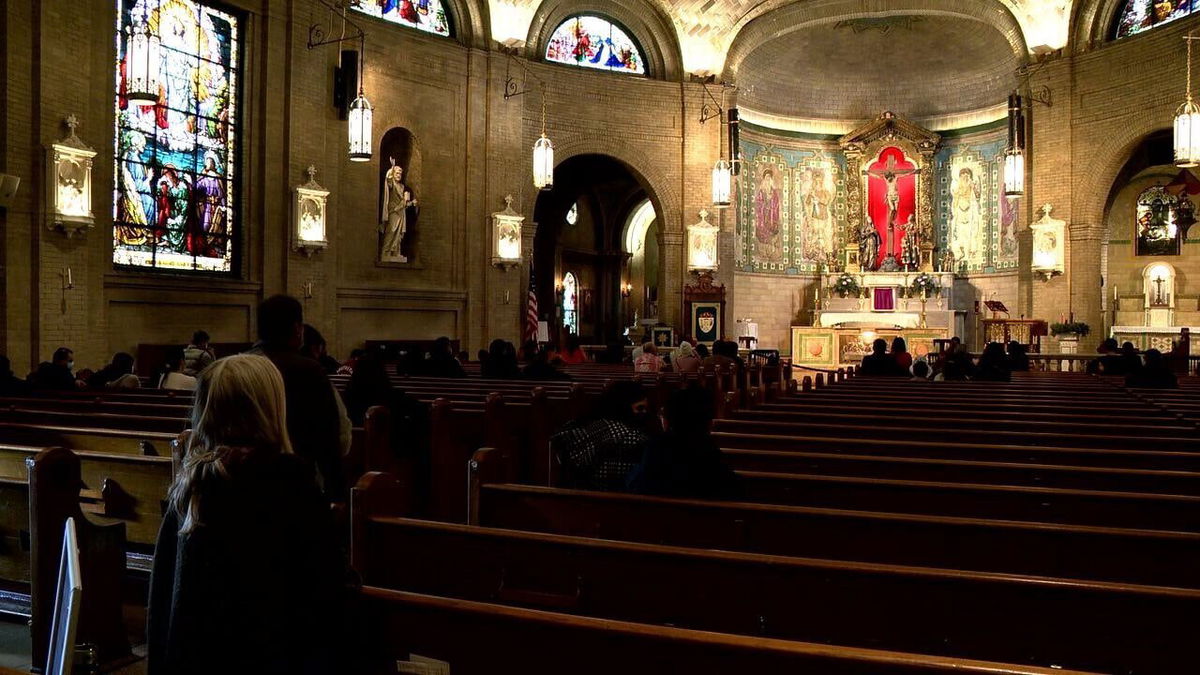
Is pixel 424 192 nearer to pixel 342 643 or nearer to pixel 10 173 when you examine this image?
pixel 10 173

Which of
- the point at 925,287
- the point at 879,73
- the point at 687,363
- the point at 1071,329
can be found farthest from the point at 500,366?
the point at 879,73

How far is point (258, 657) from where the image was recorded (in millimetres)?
2014

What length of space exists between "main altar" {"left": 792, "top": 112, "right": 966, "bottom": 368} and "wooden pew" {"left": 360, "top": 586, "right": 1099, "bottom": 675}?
22.7 m

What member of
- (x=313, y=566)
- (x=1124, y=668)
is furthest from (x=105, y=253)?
(x=1124, y=668)

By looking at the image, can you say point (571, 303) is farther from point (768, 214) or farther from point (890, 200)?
point (890, 200)

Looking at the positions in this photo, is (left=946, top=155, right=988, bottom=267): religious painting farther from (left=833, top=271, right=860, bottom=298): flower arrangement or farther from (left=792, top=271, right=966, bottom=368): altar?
(left=833, top=271, right=860, bottom=298): flower arrangement

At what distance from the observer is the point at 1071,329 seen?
19266mm

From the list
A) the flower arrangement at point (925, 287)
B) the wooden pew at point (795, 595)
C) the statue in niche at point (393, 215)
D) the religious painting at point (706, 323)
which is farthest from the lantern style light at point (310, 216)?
the flower arrangement at point (925, 287)

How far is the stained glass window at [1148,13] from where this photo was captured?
61.2 feet

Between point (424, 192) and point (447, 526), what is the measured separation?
16.9 m

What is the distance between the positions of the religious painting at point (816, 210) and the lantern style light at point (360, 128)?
14.9 meters

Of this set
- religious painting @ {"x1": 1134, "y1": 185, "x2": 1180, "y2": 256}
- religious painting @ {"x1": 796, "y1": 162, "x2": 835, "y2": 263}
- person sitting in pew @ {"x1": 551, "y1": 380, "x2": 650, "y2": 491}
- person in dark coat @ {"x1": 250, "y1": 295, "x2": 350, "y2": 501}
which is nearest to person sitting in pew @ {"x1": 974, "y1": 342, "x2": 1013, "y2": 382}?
person sitting in pew @ {"x1": 551, "y1": 380, "x2": 650, "y2": 491}

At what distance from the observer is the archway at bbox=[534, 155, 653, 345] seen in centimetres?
2544

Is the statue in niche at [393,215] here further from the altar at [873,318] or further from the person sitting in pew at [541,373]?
the altar at [873,318]
